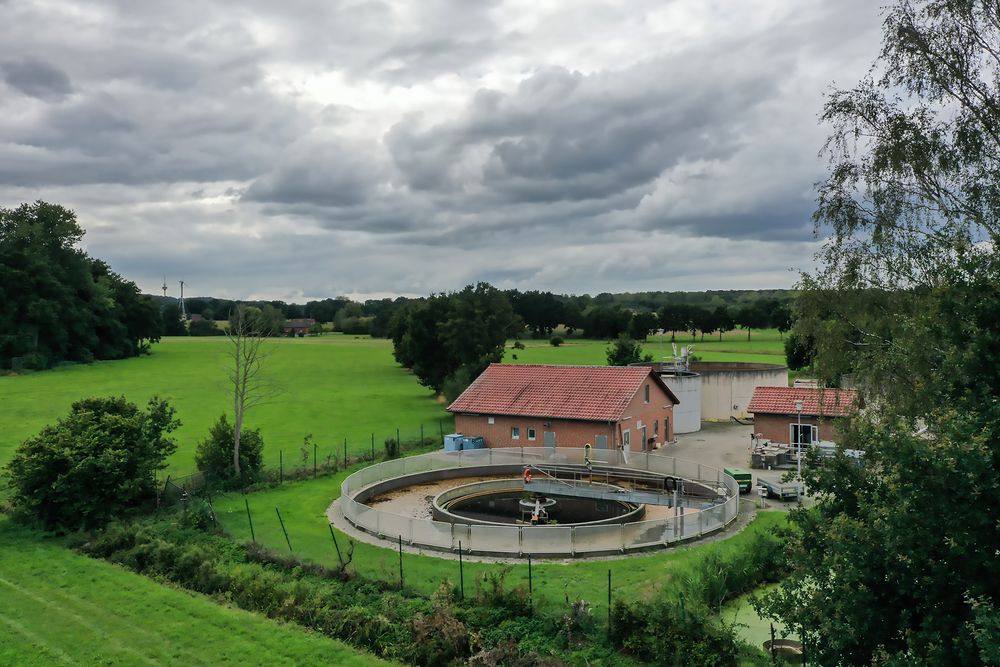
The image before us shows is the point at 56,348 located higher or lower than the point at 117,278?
lower

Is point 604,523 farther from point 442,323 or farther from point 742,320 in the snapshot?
point 742,320

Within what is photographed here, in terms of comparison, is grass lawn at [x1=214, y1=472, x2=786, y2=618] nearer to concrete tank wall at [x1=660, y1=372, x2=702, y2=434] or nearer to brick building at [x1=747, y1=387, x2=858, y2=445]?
brick building at [x1=747, y1=387, x2=858, y2=445]

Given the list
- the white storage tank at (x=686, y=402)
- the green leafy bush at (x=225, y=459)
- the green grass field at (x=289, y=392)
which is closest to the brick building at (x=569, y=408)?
the white storage tank at (x=686, y=402)

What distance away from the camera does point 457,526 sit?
2388 centimetres

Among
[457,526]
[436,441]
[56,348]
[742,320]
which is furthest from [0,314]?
[742,320]

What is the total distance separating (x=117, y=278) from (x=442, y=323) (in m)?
77.9

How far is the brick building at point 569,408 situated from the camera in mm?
39094

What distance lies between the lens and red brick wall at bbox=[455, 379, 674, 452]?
38.9 metres

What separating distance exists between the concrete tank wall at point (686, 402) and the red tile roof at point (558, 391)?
2.99 meters

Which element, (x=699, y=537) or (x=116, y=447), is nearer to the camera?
(x=699, y=537)

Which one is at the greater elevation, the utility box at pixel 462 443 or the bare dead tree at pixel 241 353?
the bare dead tree at pixel 241 353

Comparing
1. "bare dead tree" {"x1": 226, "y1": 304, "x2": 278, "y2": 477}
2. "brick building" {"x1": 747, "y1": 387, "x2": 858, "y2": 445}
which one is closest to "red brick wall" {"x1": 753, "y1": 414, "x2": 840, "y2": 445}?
"brick building" {"x1": 747, "y1": 387, "x2": 858, "y2": 445}

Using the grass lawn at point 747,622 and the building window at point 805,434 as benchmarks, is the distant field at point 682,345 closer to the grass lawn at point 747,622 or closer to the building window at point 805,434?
the building window at point 805,434

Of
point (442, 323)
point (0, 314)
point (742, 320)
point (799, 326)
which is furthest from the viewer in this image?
point (742, 320)
